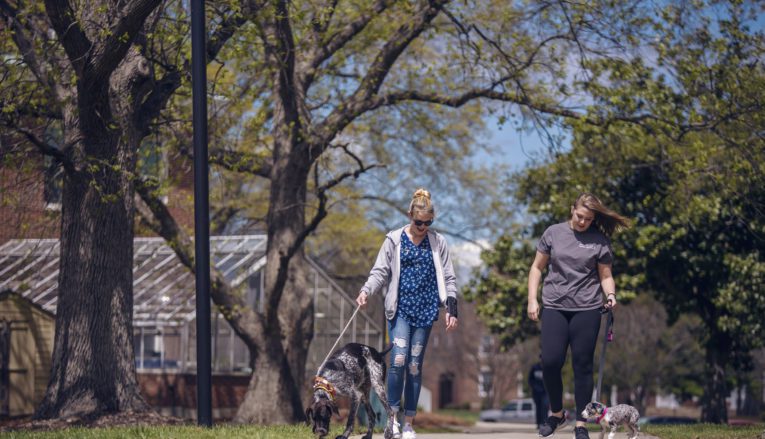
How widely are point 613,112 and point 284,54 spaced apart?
5751 millimetres

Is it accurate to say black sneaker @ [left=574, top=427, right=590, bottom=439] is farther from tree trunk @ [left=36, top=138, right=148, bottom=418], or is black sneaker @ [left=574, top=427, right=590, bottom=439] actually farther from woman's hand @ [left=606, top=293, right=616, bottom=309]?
tree trunk @ [left=36, top=138, right=148, bottom=418]

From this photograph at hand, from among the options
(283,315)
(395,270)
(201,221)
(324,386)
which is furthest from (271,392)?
(324,386)

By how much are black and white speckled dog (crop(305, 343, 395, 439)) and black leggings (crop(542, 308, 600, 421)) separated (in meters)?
1.34

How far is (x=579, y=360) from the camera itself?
862cm

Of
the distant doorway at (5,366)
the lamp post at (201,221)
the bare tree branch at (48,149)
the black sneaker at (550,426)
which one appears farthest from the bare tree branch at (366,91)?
the distant doorway at (5,366)

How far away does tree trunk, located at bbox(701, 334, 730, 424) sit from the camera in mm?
25891

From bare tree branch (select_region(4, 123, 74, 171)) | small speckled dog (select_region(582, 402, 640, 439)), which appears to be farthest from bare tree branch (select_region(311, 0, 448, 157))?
small speckled dog (select_region(582, 402, 640, 439))

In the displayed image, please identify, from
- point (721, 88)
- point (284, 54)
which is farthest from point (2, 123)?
point (721, 88)

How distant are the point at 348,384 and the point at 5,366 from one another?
20625mm

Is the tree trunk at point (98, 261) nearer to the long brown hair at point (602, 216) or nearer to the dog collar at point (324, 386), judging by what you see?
the dog collar at point (324, 386)

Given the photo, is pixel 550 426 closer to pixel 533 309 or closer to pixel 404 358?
pixel 533 309

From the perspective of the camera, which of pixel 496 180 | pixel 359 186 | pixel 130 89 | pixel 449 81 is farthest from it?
pixel 496 180

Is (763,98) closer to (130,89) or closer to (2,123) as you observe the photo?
(130,89)

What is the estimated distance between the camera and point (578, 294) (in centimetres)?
862
